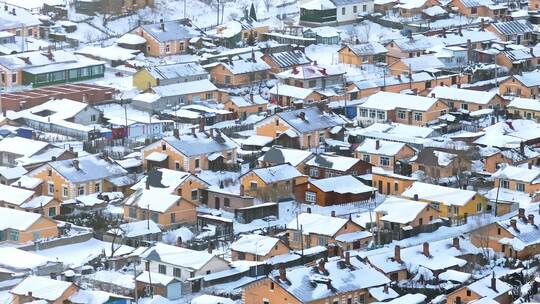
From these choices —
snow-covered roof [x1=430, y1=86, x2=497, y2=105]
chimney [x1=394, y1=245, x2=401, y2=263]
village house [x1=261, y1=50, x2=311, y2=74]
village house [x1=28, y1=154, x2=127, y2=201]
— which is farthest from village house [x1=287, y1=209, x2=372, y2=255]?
village house [x1=261, y1=50, x2=311, y2=74]

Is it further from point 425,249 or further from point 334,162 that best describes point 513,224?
point 334,162

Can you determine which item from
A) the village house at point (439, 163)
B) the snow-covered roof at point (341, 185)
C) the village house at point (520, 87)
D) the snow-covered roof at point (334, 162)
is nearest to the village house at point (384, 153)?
the village house at point (439, 163)

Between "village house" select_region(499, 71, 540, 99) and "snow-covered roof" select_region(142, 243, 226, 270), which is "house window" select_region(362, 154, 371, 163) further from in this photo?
"village house" select_region(499, 71, 540, 99)

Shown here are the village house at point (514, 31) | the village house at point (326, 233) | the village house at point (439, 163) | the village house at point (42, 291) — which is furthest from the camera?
the village house at point (514, 31)

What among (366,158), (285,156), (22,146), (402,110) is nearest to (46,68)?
(22,146)

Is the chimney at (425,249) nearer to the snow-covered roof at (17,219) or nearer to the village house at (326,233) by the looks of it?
the village house at (326,233)

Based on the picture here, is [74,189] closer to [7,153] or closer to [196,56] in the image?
[7,153]

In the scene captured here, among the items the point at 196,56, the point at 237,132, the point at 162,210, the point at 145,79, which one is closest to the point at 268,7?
the point at 196,56
